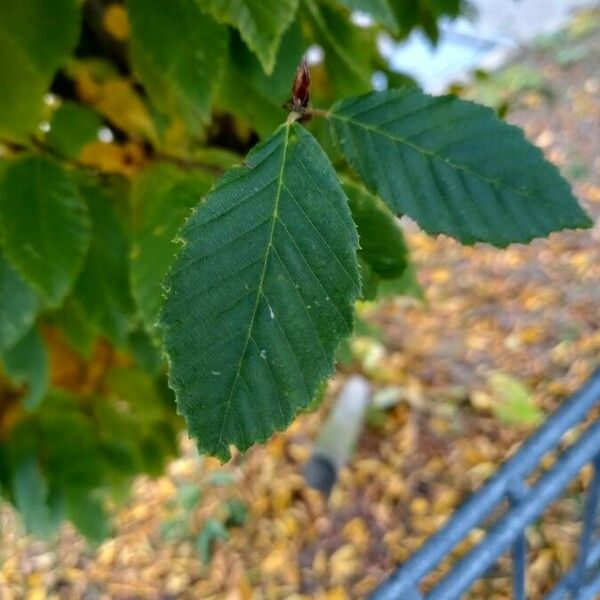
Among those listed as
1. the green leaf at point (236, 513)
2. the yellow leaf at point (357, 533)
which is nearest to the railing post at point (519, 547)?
the yellow leaf at point (357, 533)

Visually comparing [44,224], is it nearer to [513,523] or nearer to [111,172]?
[111,172]

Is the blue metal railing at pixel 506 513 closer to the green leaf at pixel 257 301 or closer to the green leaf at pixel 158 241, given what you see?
the green leaf at pixel 158 241

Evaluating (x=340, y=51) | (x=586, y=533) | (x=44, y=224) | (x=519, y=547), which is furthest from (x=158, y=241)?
(x=586, y=533)

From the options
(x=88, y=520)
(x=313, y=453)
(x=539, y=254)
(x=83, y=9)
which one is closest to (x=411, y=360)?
(x=313, y=453)

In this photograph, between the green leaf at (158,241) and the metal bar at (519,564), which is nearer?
the green leaf at (158,241)

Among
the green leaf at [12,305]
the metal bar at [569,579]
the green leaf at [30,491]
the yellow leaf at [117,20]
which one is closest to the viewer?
the green leaf at [12,305]

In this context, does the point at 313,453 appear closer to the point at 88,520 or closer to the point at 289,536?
the point at 289,536

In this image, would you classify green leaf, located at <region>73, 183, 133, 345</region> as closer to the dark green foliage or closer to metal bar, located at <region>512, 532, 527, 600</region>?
the dark green foliage
